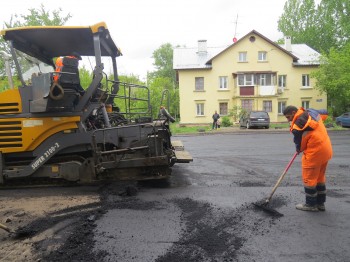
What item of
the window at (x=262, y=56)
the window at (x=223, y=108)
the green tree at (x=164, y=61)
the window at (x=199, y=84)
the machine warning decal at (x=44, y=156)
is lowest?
the machine warning decal at (x=44, y=156)

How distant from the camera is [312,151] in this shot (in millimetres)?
4891

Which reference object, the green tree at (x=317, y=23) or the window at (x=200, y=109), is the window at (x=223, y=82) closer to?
the window at (x=200, y=109)

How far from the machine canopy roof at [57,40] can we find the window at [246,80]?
90.9ft

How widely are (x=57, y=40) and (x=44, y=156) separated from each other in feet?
7.10

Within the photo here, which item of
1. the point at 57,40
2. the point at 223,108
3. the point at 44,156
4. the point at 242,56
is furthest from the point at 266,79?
the point at 44,156

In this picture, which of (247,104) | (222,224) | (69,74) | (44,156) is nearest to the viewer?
(222,224)

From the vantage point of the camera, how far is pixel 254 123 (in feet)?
86.4

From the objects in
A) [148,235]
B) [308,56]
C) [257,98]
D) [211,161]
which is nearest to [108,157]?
[148,235]

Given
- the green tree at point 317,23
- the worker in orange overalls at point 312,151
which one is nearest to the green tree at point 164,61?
the green tree at point 317,23

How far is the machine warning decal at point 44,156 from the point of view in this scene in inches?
237

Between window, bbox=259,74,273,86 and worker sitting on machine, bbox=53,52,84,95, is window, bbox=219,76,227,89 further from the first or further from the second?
worker sitting on machine, bbox=53,52,84,95

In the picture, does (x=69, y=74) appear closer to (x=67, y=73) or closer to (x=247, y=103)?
(x=67, y=73)

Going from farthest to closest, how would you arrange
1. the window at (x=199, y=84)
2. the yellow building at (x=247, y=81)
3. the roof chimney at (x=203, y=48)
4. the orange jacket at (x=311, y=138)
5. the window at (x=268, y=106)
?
1. the roof chimney at (x=203, y=48)
2. the window at (x=199, y=84)
3. the window at (x=268, y=106)
4. the yellow building at (x=247, y=81)
5. the orange jacket at (x=311, y=138)

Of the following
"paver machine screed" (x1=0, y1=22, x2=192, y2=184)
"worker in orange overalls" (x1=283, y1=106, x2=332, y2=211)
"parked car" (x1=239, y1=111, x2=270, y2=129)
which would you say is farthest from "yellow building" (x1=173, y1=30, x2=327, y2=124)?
"worker in orange overalls" (x1=283, y1=106, x2=332, y2=211)
